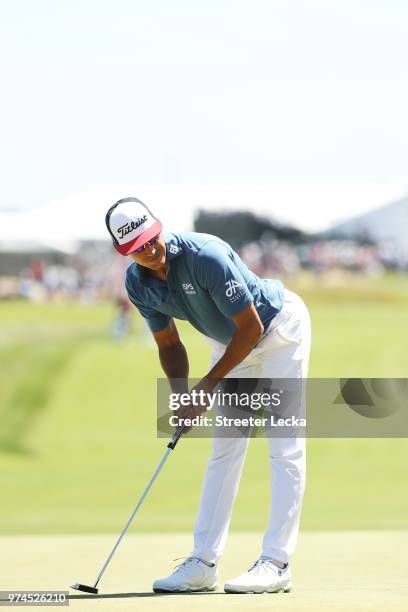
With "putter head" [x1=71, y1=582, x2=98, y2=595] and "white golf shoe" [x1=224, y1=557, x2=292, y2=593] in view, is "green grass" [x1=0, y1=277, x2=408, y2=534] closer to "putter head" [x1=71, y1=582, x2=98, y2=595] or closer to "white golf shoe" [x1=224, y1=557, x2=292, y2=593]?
"putter head" [x1=71, y1=582, x2=98, y2=595]

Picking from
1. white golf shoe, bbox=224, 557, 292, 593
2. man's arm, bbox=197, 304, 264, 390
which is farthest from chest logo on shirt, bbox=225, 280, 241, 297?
white golf shoe, bbox=224, 557, 292, 593

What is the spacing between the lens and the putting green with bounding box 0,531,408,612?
4.94 m

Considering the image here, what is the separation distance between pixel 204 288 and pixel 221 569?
171cm

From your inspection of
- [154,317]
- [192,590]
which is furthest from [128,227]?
[192,590]

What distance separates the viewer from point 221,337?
5641mm

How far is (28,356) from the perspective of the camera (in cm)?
2075

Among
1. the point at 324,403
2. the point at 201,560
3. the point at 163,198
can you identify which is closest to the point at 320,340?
the point at 324,403

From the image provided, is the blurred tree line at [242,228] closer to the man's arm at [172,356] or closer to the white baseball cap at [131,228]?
the man's arm at [172,356]

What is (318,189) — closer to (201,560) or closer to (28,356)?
(28,356)

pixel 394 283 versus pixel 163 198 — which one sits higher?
pixel 163 198

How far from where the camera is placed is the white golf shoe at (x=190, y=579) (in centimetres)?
548

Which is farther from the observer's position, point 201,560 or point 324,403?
point 324,403

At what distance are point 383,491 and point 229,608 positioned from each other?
32.3 feet

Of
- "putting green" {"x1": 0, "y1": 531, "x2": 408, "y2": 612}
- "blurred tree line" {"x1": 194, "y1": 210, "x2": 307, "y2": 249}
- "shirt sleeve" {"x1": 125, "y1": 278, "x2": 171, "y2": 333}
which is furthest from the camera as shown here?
"blurred tree line" {"x1": 194, "y1": 210, "x2": 307, "y2": 249}
